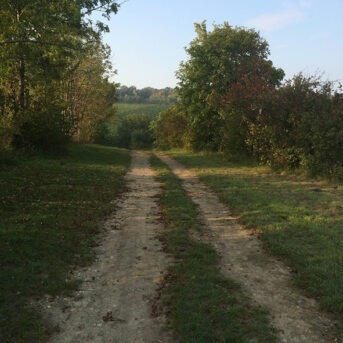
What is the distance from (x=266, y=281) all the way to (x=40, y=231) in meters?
4.90

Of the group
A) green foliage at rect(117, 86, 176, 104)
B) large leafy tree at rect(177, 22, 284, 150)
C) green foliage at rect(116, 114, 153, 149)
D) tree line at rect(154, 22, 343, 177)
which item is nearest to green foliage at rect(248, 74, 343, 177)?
tree line at rect(154, 22, 343, 177)

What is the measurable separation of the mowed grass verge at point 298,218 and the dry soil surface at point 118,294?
8.09ft

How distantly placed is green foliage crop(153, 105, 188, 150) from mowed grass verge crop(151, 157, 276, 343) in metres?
33.9

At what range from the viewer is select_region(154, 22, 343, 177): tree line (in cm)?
1734

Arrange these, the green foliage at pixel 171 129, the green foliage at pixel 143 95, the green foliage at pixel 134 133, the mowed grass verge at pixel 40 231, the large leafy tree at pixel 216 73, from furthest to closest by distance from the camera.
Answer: the green foliage at pixel 143 95 → the green foliage at pixel 134 133 → the green foliage at pixel 171 129 → the large leafy tree at pixel 216 73 → the mowed grass verge at pixel 40 231

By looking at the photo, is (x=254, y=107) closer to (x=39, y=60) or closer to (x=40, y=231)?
(x=39, y=60)

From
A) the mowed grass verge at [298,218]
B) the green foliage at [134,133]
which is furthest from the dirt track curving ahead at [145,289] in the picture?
the green foliage at [134,133]

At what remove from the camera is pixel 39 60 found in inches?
763

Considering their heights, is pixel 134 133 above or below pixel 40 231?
above

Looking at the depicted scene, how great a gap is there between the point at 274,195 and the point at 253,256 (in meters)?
5.96

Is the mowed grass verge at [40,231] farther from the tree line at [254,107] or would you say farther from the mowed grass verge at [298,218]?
the tree line at [254,107]

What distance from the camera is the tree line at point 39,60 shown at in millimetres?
15133

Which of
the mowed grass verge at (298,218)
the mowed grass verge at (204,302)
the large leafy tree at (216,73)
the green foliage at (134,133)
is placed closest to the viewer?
the mowed grass verge at (204,302)

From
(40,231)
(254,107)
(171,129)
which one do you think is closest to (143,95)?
(171,129)
